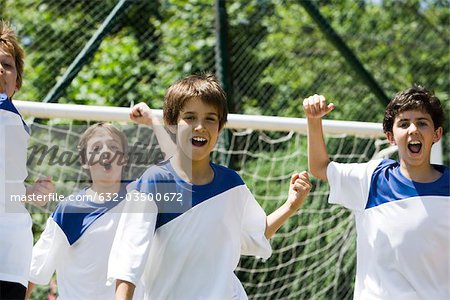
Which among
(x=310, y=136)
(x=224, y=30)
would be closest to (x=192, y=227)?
(x=310, y=136)

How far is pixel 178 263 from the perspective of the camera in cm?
245

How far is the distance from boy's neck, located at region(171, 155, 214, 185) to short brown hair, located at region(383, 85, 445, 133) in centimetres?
72

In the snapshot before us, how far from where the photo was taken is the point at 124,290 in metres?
2.38

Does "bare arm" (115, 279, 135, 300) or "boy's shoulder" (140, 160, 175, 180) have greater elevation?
"boy's shoulder" (140, 160, 175, 180)

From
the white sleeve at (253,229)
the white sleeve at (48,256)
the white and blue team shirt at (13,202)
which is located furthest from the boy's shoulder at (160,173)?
the white sleeve at (48,256)

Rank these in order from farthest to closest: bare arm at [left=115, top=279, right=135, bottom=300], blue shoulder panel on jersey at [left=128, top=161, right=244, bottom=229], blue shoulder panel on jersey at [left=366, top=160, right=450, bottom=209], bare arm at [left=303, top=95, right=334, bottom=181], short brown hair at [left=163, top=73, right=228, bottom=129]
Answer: bare arm at [left=303, top=95, right=334, bottom=181] → blue shoulder panel on jersey at [left=366, top=160, right=450, bottom=209] → short brown hair at [left=163, top=73, right=228, bottom=129] → blue shoulder panel on jersey at [left=128, top=161, right=244, bottom=229] → bare arm at [left=115, top=279, right=135, bottom=300]

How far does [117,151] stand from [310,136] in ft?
2.47

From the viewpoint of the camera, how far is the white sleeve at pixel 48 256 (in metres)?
2.94

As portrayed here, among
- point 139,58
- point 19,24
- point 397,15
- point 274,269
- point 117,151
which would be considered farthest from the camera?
point 397,15

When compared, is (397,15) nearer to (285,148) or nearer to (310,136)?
(285,148)

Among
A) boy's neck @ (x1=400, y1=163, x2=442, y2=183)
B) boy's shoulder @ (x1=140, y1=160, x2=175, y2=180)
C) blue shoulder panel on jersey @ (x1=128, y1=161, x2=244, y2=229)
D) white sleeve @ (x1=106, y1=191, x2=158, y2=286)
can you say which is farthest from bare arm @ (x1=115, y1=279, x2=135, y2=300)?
boy's neck @ (x1=400, y1=163, x2=442, y2=183)

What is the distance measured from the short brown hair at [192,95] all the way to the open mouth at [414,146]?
65 cm

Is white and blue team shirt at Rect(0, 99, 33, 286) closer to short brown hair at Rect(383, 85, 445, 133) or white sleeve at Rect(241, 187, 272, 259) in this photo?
white sleeve at Rect(241, 187, 272, 259)

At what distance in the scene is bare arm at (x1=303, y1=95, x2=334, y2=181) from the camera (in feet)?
9.41
